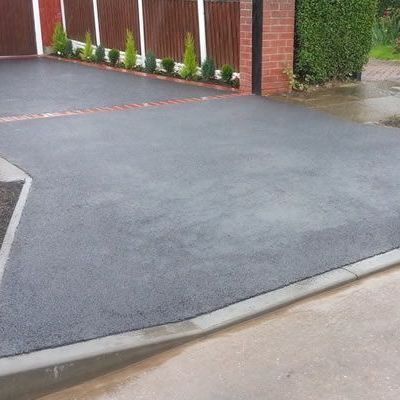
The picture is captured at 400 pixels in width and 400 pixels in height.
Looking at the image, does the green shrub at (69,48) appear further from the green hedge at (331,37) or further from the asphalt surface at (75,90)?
the green hedge at (331,37)

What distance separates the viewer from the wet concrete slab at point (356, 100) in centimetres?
907

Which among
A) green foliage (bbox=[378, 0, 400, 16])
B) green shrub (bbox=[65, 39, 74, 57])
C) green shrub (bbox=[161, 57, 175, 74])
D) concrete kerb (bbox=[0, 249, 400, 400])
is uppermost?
green foliage (bbox=[378, 0, 400, 16])

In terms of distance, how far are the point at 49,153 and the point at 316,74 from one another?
222 inches

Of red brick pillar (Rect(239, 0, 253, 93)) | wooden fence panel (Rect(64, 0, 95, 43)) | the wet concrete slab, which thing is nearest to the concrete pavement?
the wet concrete slab

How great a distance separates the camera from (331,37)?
10914mm

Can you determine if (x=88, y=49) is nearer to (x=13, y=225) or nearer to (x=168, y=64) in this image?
(x=168, y=64)

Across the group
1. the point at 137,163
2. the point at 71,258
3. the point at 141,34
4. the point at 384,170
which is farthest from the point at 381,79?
the point at 71,258

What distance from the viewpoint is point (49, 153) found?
280 inches

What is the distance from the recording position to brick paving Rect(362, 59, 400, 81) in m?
12.9

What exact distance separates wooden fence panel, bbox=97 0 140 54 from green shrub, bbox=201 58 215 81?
3.05 m

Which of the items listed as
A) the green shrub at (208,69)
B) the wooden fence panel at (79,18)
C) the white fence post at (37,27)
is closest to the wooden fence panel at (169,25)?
the green shrub at (208,69)

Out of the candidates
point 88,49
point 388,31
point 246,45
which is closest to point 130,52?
point 88,49

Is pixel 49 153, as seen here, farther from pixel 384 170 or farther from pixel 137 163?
pixel 384 170

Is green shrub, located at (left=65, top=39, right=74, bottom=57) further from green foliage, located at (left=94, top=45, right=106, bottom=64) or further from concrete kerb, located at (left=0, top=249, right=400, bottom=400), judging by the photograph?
concrete kerb, located at (left=0, top=249, right=400, bottom=400)
